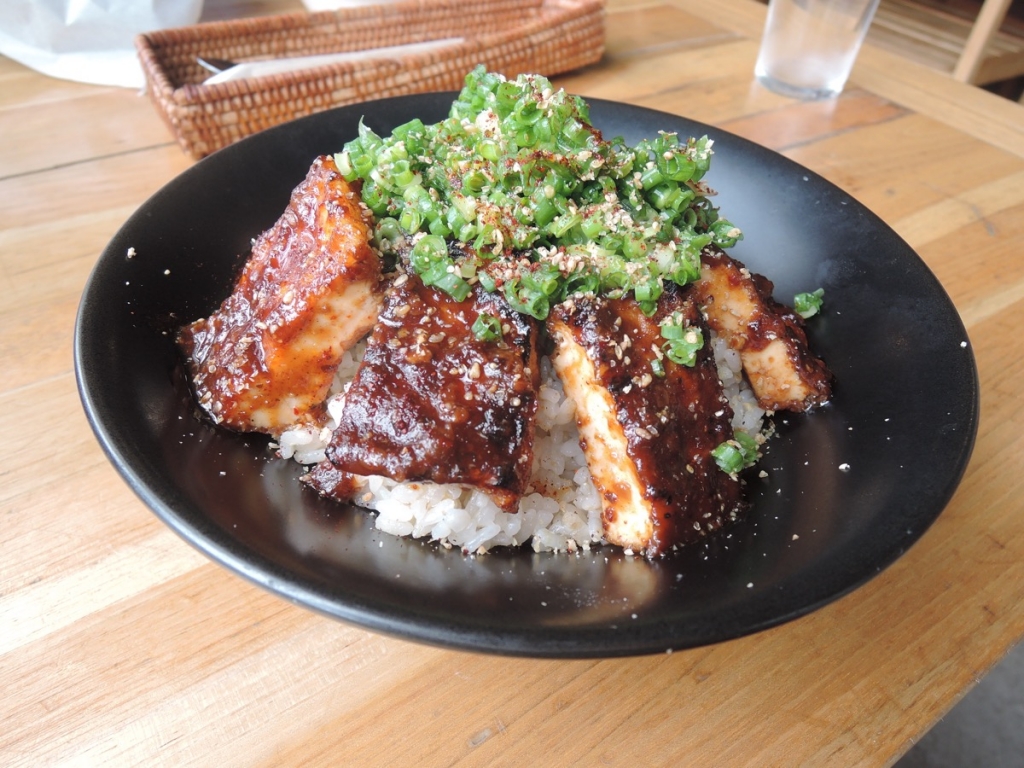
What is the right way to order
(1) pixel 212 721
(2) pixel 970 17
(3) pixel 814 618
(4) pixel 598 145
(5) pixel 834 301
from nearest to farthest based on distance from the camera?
(1) pixel 212 721, (3) pixel 814 618, (4) pixel 598 145, (5) pixel 834 301, (2) pixel 970 17

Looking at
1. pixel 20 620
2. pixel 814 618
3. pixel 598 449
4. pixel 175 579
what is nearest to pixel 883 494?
pixel 814 618

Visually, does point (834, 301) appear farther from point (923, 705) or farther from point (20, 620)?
point (20, 620)

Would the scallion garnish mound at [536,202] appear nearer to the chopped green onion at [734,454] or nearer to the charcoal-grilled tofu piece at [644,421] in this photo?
the charcoal-grilled tofu piece at [644,421]

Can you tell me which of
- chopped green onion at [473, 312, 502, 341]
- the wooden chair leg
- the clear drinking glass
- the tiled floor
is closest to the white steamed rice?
chopped green onion at [473, 312, 502, 341]

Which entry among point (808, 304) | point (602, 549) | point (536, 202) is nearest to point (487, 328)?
point (536, 202)

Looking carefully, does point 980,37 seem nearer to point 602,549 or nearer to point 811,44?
point 811,44

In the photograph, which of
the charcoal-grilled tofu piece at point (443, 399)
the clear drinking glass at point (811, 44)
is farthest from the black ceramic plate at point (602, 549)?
the clear drinking glass at point (811, 44)

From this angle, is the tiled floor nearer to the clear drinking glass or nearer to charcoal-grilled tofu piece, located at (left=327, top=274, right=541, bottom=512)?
charcoal-grilled tofu piece, located at (left=327, top=274, right=541, bottom=512)
